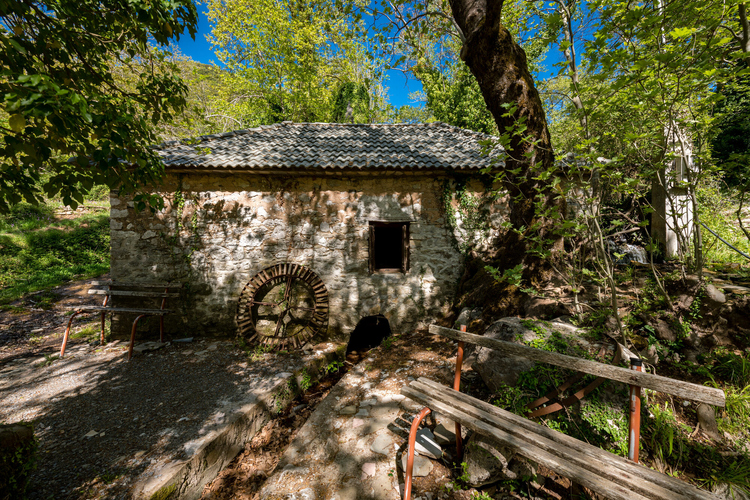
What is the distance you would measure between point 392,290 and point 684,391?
3.99 metres

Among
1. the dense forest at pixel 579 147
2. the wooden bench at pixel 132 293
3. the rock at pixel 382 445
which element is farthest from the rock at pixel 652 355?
the wooden bench at pixel 132 293

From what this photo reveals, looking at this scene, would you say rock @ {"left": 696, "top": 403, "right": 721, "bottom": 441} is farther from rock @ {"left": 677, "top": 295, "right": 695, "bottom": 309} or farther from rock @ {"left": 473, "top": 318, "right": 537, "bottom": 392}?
rock @ {"left": 473, "top": 318, "right": 537, "bottom": 392}

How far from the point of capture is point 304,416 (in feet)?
11.4

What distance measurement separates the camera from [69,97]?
162 cm

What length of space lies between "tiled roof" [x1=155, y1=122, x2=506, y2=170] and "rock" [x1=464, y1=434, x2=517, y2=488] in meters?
4.01

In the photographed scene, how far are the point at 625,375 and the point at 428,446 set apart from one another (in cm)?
167

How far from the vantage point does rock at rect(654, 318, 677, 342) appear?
262 centimetres

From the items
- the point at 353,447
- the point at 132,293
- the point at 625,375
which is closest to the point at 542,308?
the point at 625,375

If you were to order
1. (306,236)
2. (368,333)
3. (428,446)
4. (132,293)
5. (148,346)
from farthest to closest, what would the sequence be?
(368,333), (306,236), (132,293), (148,346), (428,446)

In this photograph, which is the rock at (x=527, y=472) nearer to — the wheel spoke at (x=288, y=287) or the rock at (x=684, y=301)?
the rock at (x=684, y=301)

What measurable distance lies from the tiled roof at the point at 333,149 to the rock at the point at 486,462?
4.01 meters

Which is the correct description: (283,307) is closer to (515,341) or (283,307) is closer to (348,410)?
(348,410)

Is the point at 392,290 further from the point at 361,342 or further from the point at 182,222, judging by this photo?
the point at 182,222

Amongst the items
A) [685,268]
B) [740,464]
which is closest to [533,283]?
[685,268]
